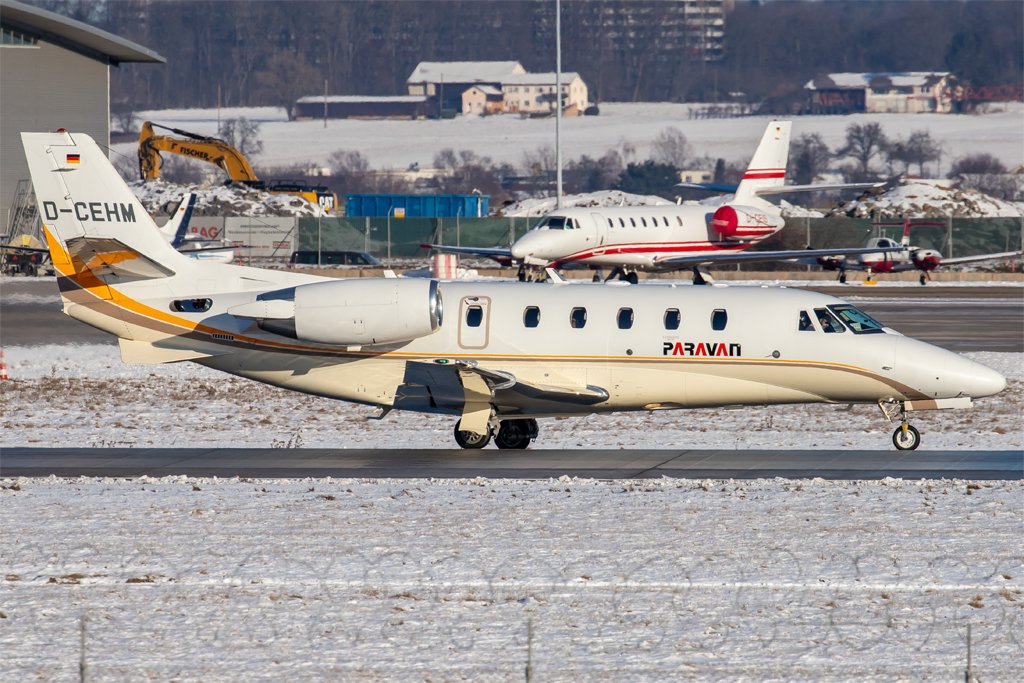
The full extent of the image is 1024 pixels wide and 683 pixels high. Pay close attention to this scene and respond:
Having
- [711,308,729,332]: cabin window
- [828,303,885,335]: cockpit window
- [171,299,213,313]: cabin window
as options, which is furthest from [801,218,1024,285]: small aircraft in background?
[171,299,213,313]: cabin window

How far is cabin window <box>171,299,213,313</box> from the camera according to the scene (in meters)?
25.2

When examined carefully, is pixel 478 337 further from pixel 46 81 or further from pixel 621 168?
pixel 621 168

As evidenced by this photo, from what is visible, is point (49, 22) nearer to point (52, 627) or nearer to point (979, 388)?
point (979, 388)

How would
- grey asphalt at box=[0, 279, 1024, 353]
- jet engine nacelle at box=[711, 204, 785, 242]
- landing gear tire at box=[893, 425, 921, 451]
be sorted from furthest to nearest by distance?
1. jet engine nacelle at box=[711, 204, 785, 242]
2. grey asphalt at box=[0, 279, 1024, 353]
3. landing gear tire at box=[893, 425, 921, 451]

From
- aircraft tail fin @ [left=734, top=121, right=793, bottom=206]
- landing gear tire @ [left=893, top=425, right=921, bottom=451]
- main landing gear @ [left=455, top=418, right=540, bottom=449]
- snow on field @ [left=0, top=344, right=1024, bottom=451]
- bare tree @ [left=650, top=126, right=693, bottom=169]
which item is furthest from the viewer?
bare tree @ [left=650, top=126, right=693, bottom=169]

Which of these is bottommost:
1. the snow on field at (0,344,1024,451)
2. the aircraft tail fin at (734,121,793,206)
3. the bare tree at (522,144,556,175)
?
the snow on field at (0,344,1024,451)

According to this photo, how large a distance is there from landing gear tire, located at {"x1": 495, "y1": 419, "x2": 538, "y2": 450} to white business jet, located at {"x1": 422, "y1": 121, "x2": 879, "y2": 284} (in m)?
29.3

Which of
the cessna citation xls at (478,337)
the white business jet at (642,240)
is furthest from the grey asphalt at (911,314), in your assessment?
the cessna citation xls at (478,337)

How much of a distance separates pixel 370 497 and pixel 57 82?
60039 mm

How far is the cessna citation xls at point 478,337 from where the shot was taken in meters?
24.5

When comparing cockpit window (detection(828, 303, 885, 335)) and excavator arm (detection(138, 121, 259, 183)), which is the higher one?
excavator arm (detection(138, 121, 259, 183))

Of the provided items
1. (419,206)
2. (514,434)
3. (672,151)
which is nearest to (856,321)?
(514,434)

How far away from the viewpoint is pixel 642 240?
58.9 metres

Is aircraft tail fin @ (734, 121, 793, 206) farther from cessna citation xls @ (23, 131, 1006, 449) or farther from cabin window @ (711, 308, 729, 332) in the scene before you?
cabin window @ (711, 308, 729, 332)
